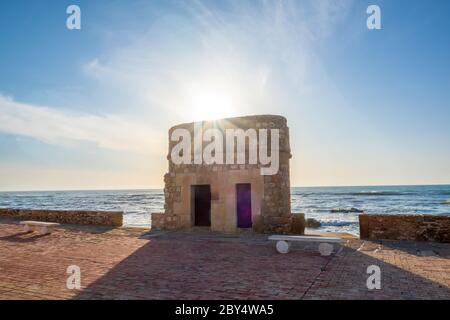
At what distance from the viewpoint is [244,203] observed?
12.7 m

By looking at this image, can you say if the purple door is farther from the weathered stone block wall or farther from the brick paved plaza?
the brick paved plaza

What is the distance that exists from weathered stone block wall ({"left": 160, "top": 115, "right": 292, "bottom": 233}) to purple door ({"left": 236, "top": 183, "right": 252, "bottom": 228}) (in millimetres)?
561

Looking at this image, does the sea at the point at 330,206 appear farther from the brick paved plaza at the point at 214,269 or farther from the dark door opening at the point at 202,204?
the brick paved plaza at the point at 214,269

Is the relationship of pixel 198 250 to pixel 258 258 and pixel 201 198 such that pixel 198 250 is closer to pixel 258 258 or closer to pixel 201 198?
pixel 258 258

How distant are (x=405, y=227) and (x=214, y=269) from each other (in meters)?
6.35

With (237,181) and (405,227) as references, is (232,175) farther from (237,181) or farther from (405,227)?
(405,227)

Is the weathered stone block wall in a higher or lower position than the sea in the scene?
higher

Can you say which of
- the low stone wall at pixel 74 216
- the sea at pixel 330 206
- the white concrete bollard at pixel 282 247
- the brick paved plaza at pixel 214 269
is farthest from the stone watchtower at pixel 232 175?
the sea at pixel 330 206

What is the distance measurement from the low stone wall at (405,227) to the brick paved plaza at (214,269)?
1.51ft

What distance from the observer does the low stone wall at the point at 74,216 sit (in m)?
14.4

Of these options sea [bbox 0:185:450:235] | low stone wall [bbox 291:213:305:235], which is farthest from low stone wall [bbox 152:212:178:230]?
sea [bbox 0:185:450:235]

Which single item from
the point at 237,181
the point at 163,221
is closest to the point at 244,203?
the point at 237,181

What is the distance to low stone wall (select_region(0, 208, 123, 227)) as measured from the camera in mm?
14406
